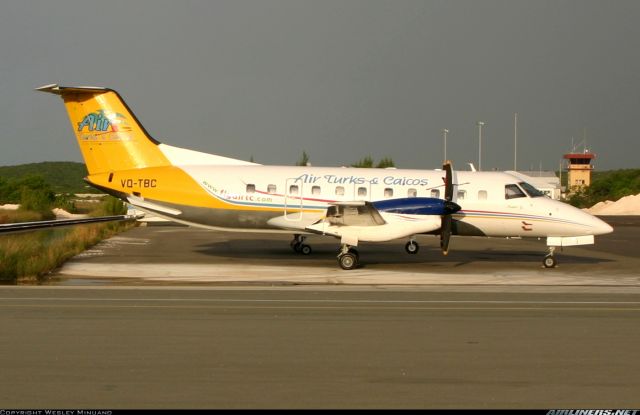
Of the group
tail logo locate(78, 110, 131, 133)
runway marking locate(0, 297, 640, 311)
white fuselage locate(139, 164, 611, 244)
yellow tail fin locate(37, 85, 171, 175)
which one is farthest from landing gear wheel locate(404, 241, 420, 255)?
runway marking locate(0, 297, 640, 311)

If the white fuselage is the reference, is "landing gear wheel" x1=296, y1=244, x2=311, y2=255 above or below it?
below

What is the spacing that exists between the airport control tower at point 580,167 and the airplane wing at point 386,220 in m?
92.7

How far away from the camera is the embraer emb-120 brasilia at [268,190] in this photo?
76.7 feet

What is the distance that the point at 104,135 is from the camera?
24016mm

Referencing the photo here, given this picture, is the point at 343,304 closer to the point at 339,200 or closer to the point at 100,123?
the point at 339,200

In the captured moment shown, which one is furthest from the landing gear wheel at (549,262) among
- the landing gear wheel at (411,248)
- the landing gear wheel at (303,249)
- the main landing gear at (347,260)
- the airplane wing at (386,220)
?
the landing gear wheel at (303,249)

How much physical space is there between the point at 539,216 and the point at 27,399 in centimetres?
1921

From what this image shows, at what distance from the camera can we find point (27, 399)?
22.8 ft

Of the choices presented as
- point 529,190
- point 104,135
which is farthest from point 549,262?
point 104,135

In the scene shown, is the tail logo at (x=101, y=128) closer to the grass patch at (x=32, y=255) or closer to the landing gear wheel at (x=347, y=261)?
the grass patch at (x=32, y=255)

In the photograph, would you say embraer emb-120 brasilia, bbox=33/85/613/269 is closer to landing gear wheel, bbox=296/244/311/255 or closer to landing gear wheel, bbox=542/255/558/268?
landing gear wheel, bbox=542/255/558/268

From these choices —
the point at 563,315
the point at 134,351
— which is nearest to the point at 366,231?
the point at 563,315

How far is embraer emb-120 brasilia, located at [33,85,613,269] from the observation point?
2339cm

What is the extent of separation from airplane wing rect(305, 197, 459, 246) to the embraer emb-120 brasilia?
1.41 ft
